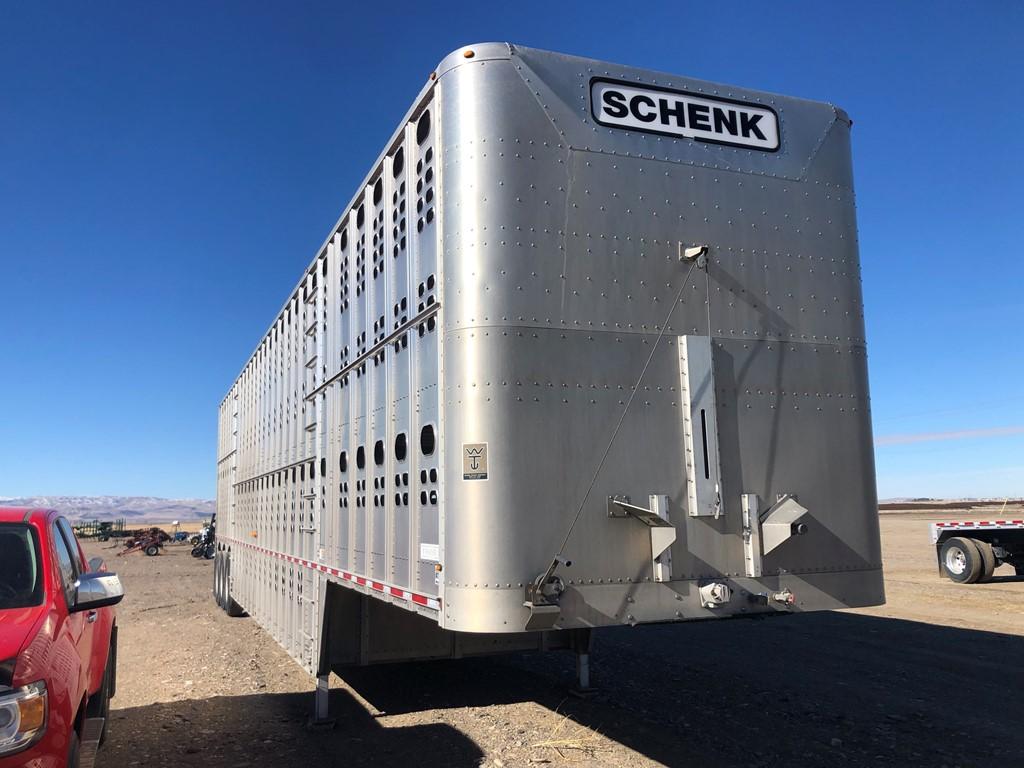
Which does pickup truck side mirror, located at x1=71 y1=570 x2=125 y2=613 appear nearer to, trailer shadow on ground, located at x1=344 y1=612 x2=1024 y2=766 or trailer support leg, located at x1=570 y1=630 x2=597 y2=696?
trailer shadow on ground, located at x1=344 y1=612 x2=1024 y2=766

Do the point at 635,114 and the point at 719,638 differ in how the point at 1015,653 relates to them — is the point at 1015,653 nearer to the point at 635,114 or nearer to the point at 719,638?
the point at 719,638

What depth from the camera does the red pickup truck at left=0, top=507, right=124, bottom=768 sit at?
3189 mm

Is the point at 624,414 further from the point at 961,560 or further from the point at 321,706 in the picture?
the point at 961,560

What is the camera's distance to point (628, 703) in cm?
766

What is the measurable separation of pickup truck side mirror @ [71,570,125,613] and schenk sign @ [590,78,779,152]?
12.4 feet

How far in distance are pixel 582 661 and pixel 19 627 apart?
5.62m

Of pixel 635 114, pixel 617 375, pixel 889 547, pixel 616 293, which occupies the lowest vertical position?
pixel 889 547

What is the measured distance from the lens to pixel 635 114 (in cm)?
473

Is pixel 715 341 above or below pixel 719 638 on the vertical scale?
above

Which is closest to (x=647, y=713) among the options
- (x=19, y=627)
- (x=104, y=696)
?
(x=104, y=696)

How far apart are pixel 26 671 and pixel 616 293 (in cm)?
339

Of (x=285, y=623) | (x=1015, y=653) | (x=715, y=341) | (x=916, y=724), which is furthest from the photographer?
(x=1015, y=653)

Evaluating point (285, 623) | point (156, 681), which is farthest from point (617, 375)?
point (156, 681)

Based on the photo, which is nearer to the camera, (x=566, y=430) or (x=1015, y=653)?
(x=566, y=430)
